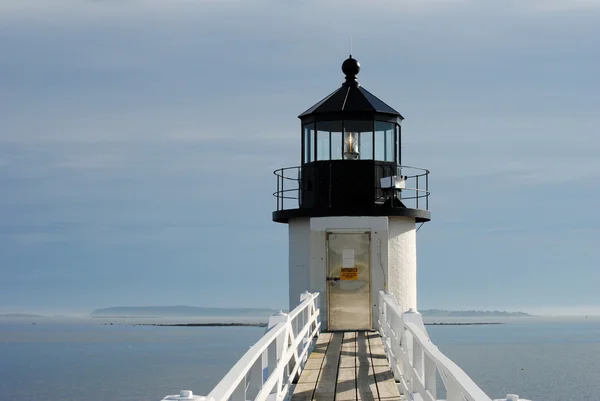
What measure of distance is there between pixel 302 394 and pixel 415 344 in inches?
61.9

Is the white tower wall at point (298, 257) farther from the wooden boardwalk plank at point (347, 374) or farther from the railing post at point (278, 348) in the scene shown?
the railing post at point (278, 348)

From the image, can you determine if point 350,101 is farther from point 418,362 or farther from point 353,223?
point 418,362

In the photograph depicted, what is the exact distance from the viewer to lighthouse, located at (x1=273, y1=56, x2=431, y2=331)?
1662cm

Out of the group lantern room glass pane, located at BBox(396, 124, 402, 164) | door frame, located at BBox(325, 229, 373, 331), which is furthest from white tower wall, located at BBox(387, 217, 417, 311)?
lantern room glass pane, located at BBox(396, 124, 402, 164)

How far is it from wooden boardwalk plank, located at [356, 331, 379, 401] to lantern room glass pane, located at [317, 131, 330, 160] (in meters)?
4.06

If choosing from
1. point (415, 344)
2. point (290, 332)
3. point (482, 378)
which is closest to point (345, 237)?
point (290, 332)

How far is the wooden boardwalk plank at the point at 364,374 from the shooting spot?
979cm

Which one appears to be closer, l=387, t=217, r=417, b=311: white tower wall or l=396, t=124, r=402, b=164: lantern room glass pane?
l=387, t=217, r=417, b=311: white tower wall

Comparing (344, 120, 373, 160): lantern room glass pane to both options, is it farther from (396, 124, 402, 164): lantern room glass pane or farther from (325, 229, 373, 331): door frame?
(325, 229, 373, 331): door frame

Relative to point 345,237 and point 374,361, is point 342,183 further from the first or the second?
point 374,361

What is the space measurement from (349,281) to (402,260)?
3.68ft

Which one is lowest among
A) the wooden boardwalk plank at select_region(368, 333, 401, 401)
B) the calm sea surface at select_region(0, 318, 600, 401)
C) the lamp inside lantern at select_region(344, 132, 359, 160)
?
the calm sea surface at select_region(0, 318, 600, 401)

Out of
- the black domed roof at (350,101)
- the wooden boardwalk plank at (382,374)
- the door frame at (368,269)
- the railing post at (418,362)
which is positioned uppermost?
the black domed roof at (350,101)

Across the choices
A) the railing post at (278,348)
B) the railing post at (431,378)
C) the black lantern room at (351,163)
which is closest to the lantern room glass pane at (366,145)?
the black lantern room at (351,163)
